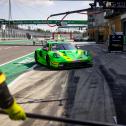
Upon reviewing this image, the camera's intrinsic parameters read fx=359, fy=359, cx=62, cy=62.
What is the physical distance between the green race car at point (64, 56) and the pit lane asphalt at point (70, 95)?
1.42m

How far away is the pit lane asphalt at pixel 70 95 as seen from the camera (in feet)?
23.5

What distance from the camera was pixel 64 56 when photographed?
16.6m

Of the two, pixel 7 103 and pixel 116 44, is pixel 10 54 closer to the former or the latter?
pixel 116 44

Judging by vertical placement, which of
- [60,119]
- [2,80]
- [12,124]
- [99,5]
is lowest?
[12,124]

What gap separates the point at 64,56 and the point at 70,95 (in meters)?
7.13

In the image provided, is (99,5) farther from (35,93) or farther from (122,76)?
(35,93)

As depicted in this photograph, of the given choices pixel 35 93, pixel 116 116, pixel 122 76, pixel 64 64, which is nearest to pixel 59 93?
pixel 35 93

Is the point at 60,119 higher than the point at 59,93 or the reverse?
higher

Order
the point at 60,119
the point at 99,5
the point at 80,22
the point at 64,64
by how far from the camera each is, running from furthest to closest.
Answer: the point at 80,22, the point at 99,5, the point at 64,64, the point at 60,119

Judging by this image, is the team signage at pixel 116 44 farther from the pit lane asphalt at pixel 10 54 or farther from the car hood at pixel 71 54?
the car hood at pixel 71 54

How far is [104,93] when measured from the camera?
9805 mm

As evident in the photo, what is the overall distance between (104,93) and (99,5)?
30.6 feet

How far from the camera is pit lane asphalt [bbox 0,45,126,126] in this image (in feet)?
23.5

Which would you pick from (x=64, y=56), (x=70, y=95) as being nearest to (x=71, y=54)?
(x=64, y=56)
